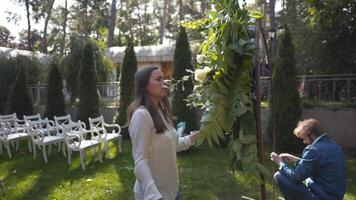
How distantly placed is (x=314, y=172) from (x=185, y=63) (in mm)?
6695

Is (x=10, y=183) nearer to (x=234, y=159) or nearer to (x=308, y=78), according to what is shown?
(x=234, y=159)

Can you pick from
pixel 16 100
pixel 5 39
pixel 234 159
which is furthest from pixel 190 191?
pixel 5 39

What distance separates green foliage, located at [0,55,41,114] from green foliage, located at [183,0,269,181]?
12816mm

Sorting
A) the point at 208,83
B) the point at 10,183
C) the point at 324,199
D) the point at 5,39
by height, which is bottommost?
the point at 10,183

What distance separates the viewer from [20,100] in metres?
12.4

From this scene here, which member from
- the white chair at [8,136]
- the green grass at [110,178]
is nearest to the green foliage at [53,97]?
the white chair at [8,136]

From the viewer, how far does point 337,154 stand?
3.49 meters

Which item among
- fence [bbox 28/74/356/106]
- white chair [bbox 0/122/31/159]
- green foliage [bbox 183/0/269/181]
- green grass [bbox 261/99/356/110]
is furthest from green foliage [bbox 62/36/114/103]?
green foliage [bbox 183/0/269/181]

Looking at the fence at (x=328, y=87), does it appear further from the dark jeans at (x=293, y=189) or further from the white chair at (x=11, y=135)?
the dark jeans at (x=293, y=189)

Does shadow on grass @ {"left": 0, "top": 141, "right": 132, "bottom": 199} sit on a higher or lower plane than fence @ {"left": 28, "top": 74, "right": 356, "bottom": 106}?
lower

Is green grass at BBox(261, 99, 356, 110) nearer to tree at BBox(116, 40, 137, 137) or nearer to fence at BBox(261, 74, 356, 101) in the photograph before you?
fence at BBox(261, 74, 356, 101)

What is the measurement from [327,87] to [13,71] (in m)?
10.8

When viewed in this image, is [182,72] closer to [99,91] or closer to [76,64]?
[99,91]

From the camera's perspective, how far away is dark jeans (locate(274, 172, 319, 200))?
11.8ft
